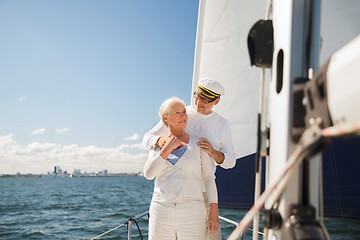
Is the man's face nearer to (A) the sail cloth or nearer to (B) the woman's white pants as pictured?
(B) the woman's white pants

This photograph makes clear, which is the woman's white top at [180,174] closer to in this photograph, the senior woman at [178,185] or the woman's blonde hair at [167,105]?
the senior woman at [178,185]

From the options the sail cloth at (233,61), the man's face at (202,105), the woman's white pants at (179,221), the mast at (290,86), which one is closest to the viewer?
the mast at (290,86)

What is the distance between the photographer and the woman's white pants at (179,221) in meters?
1.39

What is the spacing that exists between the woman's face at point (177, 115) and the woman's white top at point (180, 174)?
10 centimetres

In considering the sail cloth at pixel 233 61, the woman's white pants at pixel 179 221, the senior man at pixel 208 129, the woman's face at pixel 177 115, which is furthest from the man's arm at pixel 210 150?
the sail cloth at pixel 233 61

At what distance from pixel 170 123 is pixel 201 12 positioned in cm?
251

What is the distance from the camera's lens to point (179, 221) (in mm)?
1389

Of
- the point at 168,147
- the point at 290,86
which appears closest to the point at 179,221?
the point at 168,147

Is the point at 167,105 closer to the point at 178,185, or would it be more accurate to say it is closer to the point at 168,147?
the point at 168,147

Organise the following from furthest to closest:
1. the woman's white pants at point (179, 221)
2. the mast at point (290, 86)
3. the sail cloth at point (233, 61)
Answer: the sail cloth at point (233, 61)
the woman's white pants at point (179, 221)
the mast at point (290, 86)

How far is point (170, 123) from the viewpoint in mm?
1443

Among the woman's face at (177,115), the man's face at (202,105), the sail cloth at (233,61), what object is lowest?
the woman's face at (177,115)

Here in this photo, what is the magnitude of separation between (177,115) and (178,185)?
0.32 m

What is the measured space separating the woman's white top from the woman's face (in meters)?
0.10
